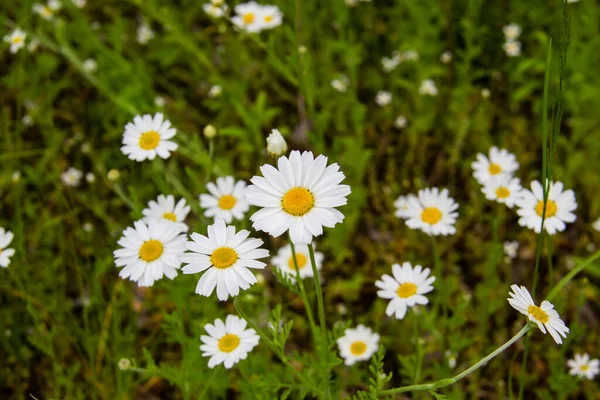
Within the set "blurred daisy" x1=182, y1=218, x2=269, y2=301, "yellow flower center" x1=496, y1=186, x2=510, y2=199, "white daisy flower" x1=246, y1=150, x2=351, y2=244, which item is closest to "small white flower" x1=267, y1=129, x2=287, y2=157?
"white daisy flower" x1=246, y1=150, x2=351, y2=244

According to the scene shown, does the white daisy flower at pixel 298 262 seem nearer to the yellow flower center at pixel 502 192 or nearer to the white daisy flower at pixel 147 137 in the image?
the white daisy flower at pixel 147 137

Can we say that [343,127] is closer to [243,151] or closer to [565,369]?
[243,151]

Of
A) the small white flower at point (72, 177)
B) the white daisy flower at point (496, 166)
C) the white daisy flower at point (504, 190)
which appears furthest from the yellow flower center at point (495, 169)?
the small white flower at point (72, 177)

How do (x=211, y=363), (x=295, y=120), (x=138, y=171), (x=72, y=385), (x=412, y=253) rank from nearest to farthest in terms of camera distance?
(x=211, y=363), (x=72, y=385), (x=412, y=253), (x=138, y=171), (x=295, y=120)

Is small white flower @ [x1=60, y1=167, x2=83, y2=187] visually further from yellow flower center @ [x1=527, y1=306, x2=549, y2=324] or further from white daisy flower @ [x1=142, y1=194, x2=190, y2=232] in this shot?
yellow flower center @ [x1=527, y1=306, x2=549, y2=324]

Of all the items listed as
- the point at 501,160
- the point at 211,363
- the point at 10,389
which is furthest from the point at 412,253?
the point at 10,389

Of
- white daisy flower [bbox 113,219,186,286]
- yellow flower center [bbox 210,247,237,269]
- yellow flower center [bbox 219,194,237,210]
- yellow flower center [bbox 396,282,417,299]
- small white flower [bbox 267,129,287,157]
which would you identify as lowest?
yellow flower center [bbox 210,247,237,269]

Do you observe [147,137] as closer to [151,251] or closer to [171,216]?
[171,216]
